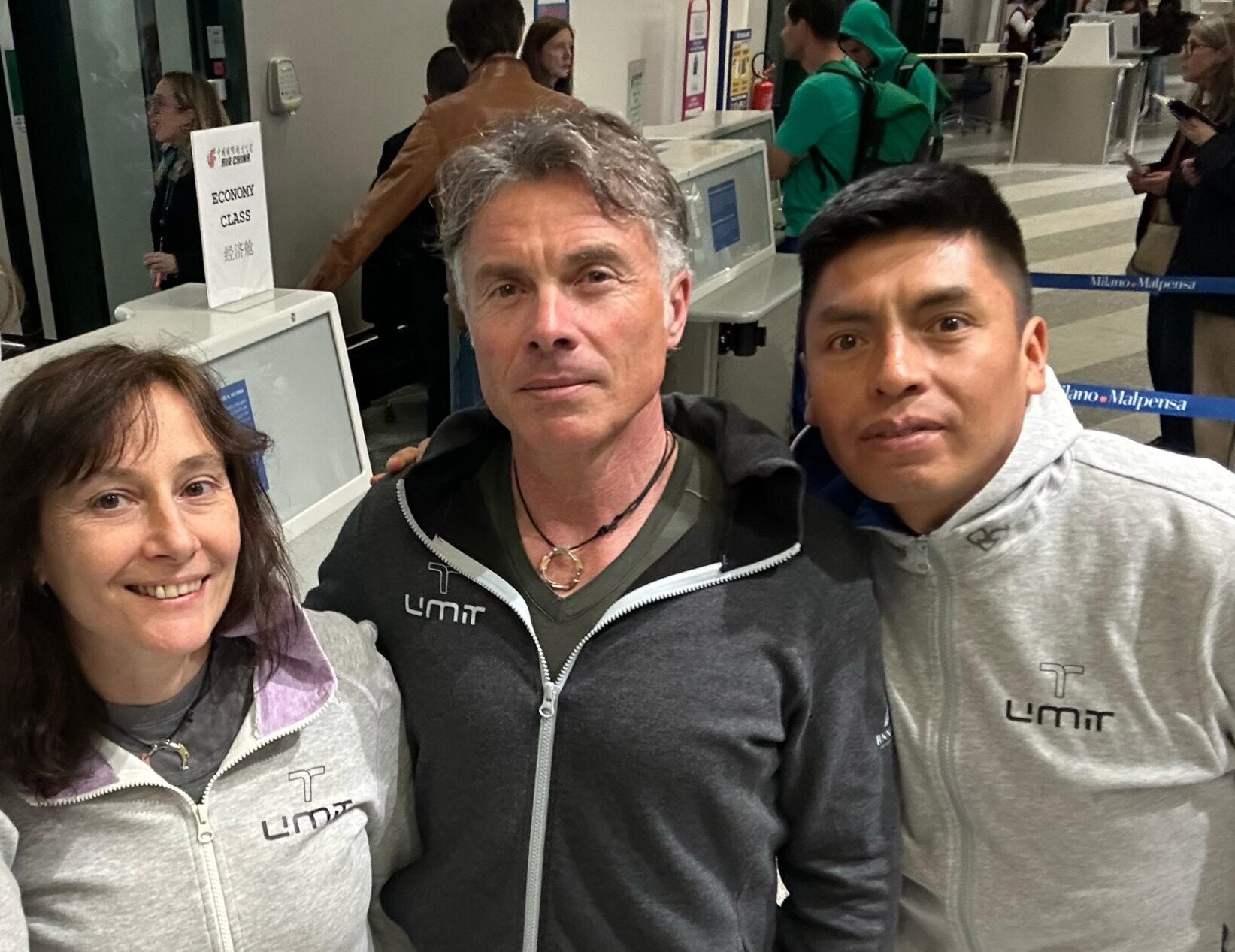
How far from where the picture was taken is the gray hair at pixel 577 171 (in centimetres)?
118

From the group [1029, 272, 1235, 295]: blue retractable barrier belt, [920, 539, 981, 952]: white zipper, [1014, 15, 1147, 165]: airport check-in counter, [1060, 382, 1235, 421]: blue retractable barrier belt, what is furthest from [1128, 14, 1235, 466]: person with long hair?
[1014, 15, 1147, 165]: airport check-in counter

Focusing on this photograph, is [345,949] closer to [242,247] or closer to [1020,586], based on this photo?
[1020,586]

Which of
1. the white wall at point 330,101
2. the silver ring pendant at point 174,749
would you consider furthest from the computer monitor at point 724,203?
the silver ring pendant at point 174,749

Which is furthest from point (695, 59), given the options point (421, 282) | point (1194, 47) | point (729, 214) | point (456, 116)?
point (456, 116)

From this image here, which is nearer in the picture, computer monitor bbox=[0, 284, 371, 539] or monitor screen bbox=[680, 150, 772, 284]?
computer monitor bbox=[0, 284, 371, 539]

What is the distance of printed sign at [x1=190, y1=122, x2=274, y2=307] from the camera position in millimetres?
1870

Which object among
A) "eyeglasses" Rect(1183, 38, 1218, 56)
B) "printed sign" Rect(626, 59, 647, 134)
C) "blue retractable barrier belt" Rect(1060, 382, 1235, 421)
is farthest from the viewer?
"printed sign" Rect(626, 59, 647, 134)

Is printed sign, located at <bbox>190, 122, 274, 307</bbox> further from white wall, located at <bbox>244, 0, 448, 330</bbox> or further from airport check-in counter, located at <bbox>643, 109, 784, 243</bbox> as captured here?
white wall, located at <bbox>244, 0, 448, 330</bbox>

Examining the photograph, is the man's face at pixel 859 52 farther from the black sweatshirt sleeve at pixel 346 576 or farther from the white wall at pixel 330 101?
the black sweatshirt sleeve at pixel 346 576

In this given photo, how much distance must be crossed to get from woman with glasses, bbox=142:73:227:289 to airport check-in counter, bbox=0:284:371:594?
6.30ft

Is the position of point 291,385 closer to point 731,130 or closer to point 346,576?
point 346,576

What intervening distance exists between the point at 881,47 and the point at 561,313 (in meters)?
3.88

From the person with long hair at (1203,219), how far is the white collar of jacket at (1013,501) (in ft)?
9.73

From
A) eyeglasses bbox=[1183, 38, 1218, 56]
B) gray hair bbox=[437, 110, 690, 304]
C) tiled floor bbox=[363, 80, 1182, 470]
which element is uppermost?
eyeglasses bbox=[1183, 38, 1218, 56]
